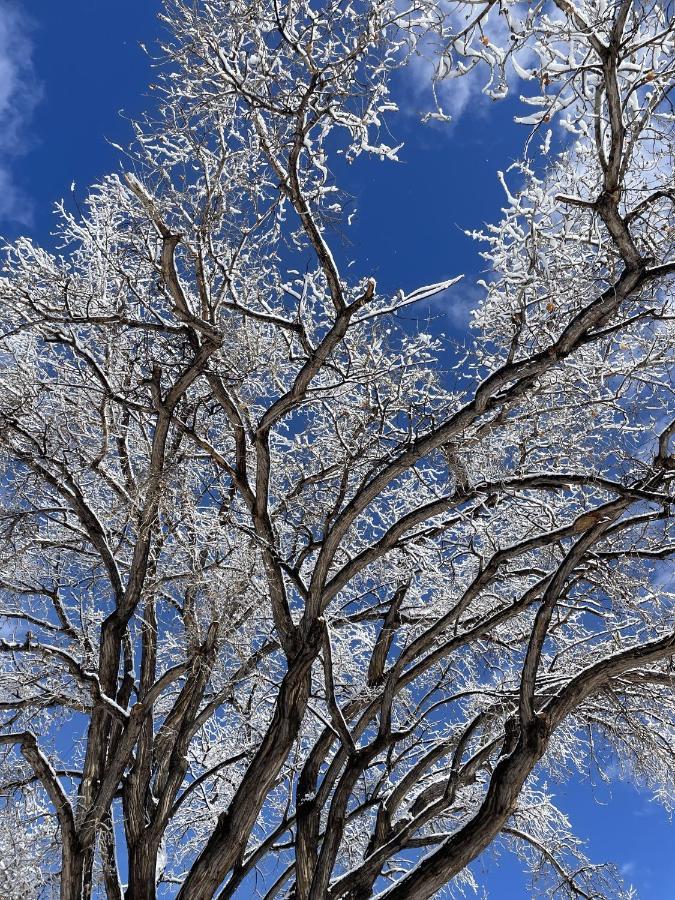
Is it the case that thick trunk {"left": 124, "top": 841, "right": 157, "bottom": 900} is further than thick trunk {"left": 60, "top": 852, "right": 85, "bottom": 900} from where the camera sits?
Yes

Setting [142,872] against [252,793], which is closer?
[252,793]

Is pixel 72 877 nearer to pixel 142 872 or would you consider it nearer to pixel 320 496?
pixel 142 872

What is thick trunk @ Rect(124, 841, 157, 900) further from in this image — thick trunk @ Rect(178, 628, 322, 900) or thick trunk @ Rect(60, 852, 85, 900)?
thick trunk @ Rect(178, 628, 322, 900)

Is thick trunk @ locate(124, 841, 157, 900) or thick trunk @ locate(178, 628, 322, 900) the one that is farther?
thick trunk @ locate(124, 841, 157, 900)

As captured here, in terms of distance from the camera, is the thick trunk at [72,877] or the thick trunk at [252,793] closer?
the thick trunk at [252,793]

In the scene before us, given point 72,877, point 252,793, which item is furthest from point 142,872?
point 252,793

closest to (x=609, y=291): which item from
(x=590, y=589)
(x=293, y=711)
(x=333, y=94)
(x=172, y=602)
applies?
(x=333, y=94)

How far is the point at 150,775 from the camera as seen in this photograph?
8320 millimetres

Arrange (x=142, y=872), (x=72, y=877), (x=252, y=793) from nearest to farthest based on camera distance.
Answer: (x=252, y=793)
(x=72, y=877)
(x=142, y=872)

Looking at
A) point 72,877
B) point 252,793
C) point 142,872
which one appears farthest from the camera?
point 142,872

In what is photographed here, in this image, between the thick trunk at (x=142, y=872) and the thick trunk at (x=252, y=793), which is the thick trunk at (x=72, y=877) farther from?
the thick trunk at (x=252, y=793)

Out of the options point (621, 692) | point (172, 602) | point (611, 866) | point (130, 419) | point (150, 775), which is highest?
point (130, 419)

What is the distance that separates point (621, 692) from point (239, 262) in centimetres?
499

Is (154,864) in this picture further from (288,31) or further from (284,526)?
(288,31)
